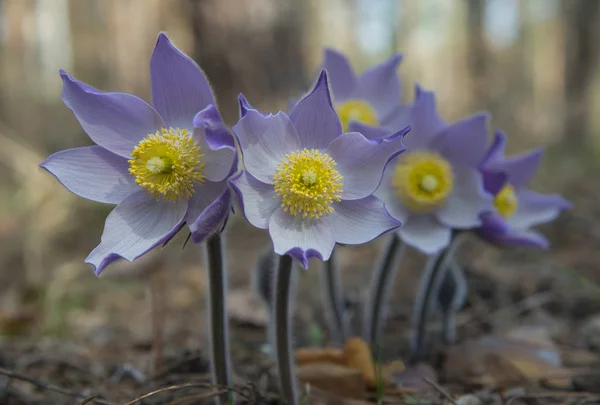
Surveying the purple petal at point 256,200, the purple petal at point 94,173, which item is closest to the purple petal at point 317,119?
the purple petal at point 256,200

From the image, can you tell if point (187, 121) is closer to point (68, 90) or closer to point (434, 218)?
point (68, 90)

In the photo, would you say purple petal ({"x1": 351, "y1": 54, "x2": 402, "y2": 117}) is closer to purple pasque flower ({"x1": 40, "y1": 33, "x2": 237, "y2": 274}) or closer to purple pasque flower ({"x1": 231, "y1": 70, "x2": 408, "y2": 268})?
purple pasque flower ({"x1": 231, "y1": 70, "x2": 408, "y2": 268})

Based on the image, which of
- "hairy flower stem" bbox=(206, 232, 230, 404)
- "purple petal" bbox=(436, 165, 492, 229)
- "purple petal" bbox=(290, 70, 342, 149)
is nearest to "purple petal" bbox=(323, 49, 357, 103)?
"purple petal" bbox=(436, 165, 492, 229)

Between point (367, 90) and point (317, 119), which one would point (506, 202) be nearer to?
point (367, 90)

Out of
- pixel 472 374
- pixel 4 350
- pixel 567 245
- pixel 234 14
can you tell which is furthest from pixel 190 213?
pixel 567 245

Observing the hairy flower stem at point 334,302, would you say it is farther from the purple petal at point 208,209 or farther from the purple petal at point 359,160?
the purple petal at point 208,209
